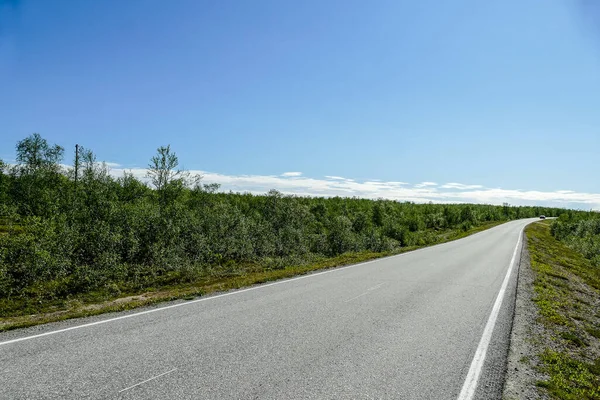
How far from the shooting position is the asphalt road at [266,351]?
4.76m

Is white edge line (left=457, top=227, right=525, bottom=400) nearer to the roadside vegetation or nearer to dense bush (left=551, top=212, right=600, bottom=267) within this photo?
the roadside vegetation

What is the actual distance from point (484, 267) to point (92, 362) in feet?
62.1

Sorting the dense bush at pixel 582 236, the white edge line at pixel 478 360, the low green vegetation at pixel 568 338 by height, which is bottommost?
the dense bush at pixel 582 236

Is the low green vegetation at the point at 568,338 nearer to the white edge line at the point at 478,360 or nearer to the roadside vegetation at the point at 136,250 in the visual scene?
the white edge line at the point at 478,360

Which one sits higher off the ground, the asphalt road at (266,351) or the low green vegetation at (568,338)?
the asphalt road at (266,351)

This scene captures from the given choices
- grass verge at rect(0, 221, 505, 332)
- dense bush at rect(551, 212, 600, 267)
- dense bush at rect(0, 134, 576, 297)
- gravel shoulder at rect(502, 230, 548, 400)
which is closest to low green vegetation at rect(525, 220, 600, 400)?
gravel shoulder at rect(502, 230, 548, 400)

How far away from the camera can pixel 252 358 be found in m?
5.76

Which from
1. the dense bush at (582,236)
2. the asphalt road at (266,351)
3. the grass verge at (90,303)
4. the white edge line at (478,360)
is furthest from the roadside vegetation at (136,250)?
the dense bush at (582,236)

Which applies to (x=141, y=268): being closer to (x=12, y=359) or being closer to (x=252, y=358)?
(x=12, y=359)

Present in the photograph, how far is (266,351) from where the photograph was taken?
239 inches

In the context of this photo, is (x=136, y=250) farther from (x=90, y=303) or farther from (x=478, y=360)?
(x=478, y=360)

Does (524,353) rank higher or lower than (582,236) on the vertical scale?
higher

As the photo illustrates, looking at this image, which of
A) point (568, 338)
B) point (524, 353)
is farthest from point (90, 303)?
point (568, 338)

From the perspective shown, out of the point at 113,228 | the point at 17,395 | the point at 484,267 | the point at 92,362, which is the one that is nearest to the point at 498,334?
the point at 92,362
